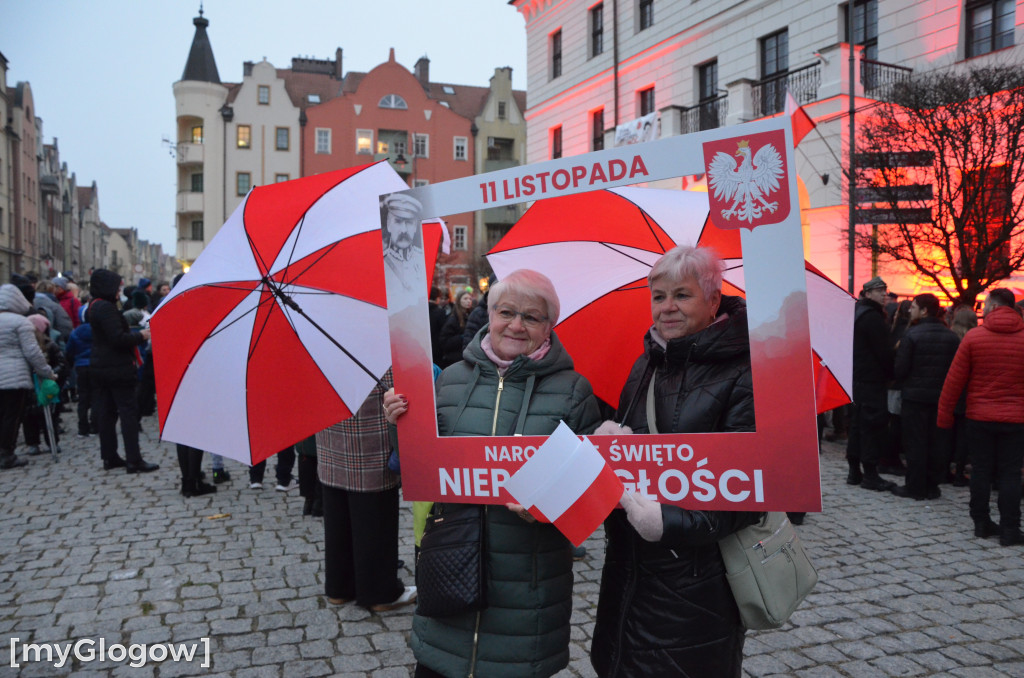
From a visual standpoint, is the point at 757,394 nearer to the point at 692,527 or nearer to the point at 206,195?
the point at 692,527

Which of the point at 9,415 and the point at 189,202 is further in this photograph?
the point at 189,202

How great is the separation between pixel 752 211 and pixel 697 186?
17324 mm

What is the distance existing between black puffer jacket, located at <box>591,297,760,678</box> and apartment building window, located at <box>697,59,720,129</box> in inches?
750

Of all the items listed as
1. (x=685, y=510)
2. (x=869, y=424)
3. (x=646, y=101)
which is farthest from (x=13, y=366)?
(x=646, y=101)

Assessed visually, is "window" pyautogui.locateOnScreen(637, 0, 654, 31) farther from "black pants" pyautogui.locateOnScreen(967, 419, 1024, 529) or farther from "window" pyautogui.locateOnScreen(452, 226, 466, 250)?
"window" pyautogui.locateOnScreen(452, 226, 466, 250)

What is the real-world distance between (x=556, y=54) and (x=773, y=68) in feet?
39.5

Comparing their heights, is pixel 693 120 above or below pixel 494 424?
above

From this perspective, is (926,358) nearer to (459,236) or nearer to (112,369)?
(112,369)

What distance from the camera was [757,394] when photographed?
189 cm

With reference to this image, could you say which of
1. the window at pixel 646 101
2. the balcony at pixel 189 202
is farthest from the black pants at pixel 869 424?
the balcony at pixel 189 202

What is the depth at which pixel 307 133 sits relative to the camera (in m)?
47.6

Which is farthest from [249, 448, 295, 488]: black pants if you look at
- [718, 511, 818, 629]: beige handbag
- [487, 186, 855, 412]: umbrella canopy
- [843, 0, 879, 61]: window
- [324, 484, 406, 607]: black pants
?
[843, 0, 879, 61]: window

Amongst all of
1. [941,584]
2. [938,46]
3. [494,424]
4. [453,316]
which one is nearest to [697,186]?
[938,46]

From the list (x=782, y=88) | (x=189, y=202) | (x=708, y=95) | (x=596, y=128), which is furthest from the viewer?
(x=189, y=202)
